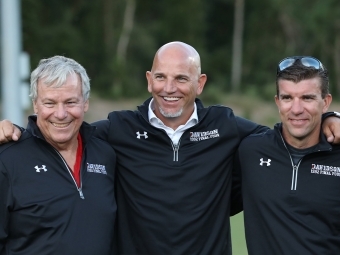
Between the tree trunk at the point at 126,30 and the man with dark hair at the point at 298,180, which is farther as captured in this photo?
the tree trunk at the point at 126,30

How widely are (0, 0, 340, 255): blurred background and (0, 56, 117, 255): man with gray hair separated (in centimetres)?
2323

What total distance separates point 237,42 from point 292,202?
120 feet

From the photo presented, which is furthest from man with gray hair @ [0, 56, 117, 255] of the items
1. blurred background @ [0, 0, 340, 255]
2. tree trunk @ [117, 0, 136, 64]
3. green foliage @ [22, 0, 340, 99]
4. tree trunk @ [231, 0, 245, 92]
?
tree trunk @ [231, 0, 245, 92]

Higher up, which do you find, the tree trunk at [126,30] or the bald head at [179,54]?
the tree trunk at [126,30]

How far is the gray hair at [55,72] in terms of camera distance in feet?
15.0

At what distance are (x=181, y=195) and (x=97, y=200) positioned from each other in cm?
66

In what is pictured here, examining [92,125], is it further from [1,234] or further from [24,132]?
[1,234]

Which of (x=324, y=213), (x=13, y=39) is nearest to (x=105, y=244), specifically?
(x=324, y=213)

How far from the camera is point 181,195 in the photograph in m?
5.04

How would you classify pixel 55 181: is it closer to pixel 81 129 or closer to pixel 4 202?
pixel 4 202

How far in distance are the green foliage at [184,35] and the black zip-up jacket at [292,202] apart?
2659cm

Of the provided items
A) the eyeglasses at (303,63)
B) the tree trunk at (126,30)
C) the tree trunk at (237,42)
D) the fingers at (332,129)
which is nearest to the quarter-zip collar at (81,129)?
the eyeglasses at (303,63)

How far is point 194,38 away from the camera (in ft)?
124

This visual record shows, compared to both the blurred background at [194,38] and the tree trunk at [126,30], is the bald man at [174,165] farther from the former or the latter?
the tree trunk at [126,30]
